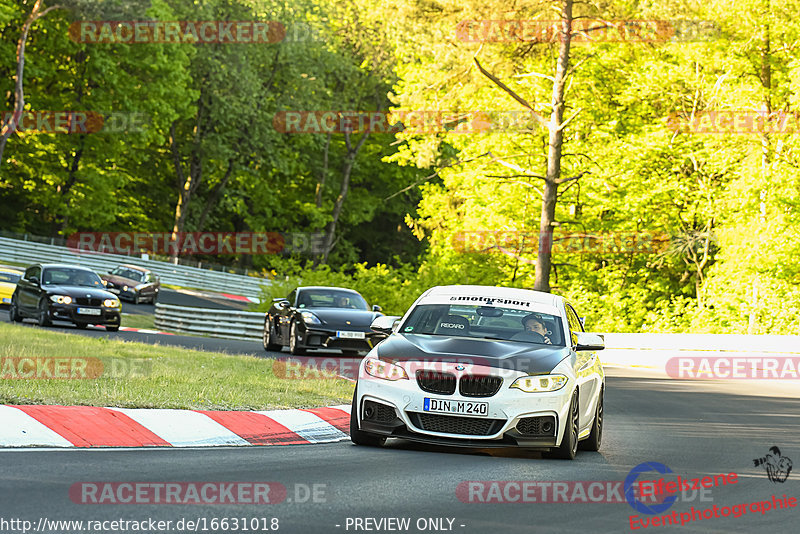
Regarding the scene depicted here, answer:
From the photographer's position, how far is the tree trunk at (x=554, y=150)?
1471 inches

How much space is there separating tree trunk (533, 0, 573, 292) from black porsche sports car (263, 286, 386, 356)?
13.9 metres

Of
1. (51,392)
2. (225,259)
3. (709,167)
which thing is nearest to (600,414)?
(51,392)

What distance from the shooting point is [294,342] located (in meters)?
24.8

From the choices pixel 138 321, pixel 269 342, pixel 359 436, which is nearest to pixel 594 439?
pixel 359 436

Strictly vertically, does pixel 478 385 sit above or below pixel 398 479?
above

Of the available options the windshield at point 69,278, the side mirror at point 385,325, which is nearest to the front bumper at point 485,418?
the side mirror at point 385,325

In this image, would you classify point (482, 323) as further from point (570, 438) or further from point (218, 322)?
point (218, 322)

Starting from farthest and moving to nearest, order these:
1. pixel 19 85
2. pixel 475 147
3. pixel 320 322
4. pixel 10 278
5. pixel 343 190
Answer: pixel 343 190 < pixel 19 85 < pixel 475 147 < pixel 10 278 < pixel 320 322

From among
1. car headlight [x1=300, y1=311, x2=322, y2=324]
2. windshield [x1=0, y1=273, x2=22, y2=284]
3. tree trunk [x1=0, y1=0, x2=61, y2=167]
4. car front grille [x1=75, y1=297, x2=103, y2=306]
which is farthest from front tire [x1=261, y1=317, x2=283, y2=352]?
tree trunk [x1=0, y1=0, x2=61, y2=167]

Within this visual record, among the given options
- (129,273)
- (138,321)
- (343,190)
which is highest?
(343,190)

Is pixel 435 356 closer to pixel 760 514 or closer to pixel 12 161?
pixel 760 514

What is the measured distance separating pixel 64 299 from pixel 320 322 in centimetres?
816

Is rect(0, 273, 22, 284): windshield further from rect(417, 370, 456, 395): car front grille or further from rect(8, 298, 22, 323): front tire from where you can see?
rect(417, 370, 456, 395): car front grille

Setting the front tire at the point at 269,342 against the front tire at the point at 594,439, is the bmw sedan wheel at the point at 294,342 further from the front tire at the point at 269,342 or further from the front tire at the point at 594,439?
the front tire at the point at 594,439
